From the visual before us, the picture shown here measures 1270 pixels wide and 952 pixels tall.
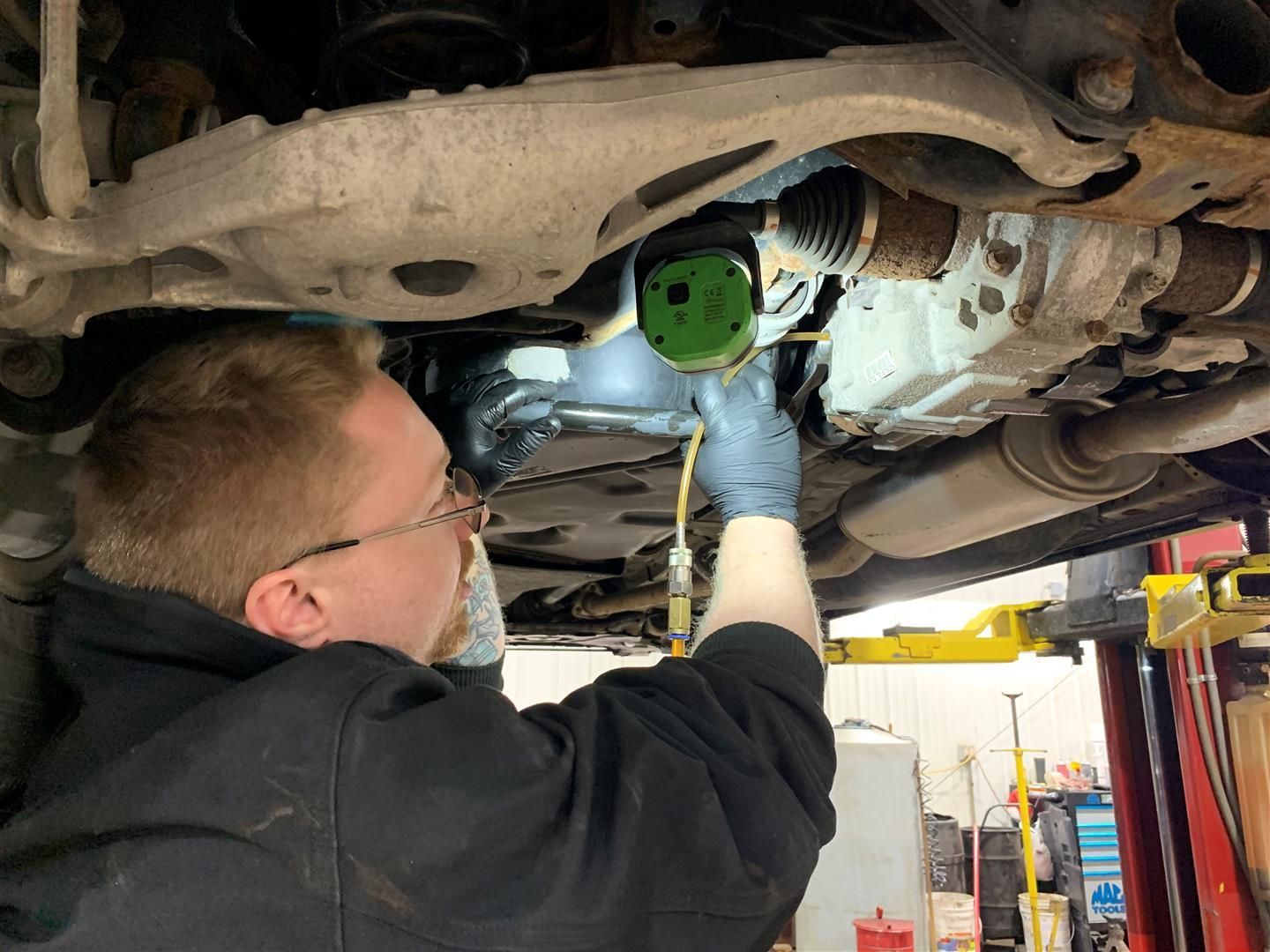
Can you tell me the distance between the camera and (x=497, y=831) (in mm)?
604

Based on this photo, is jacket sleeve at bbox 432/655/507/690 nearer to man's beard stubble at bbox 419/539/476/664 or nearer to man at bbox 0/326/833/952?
man's beard stubble at bbox 419/539/476/664

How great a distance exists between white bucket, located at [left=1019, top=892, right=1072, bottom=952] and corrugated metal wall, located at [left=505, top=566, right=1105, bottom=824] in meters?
2.97

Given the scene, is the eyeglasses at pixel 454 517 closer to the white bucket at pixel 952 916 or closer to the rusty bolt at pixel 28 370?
the rusty bolt at pixel 28 370

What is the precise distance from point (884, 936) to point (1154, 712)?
1.35 m

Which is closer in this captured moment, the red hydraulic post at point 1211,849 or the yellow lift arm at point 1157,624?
the yellow lift arm at point 1157,624

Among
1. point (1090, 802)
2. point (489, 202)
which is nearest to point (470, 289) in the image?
point (489, 202)

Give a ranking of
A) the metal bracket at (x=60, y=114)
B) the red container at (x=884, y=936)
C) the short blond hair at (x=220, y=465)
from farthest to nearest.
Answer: the red container at (x=884, y=936), the short blond hair at (x=220, y=465), the metal bracket at (x=60, y=114)

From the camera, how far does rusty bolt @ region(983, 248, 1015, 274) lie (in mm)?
872

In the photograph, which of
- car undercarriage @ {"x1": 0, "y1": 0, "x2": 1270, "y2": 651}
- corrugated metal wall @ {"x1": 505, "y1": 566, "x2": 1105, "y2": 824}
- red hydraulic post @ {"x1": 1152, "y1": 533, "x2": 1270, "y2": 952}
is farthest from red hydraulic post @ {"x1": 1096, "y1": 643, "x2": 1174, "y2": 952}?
corrugated metal wall @ {"x1": 505, "y1": 566, "x2": 1105, "y2": 824}

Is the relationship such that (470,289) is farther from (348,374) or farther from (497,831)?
(497,831)

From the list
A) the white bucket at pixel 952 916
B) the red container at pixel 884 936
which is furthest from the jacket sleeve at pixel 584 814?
the white bucket at pixel 952 916

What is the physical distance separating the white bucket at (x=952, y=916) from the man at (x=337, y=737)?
4310mm

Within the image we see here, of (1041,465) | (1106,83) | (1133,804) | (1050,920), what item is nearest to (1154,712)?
(1133,804)

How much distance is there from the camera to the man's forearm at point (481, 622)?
3.76 feet
